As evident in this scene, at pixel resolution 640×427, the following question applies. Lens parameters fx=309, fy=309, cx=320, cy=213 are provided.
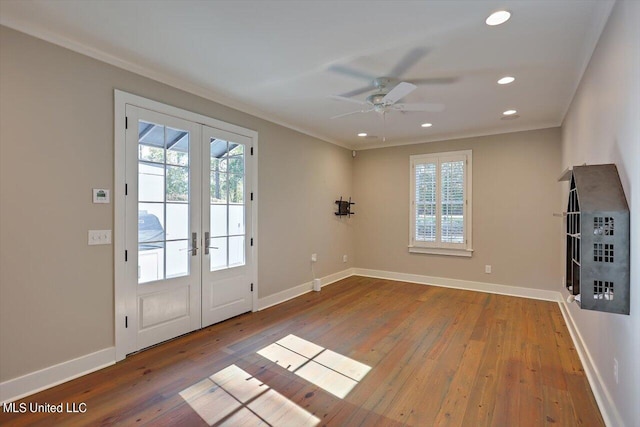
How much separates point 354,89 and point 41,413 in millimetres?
3837

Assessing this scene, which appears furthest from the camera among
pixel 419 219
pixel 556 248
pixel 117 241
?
pixel 419 219

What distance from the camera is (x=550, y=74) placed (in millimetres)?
3061

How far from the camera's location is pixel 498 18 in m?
2.18

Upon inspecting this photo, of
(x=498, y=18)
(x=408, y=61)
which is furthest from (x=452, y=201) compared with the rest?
(x=498, y=18)

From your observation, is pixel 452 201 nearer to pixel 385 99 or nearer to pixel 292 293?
pixel 385 99

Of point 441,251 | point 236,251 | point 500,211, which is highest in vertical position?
point 500,211

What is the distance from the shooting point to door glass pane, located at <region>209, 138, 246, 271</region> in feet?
12.1

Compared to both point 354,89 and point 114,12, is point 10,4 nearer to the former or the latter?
point 114,12

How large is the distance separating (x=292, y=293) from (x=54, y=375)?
297 centimetres

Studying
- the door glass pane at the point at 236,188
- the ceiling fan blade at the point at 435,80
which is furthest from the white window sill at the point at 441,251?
the door glass pane at the point at 236,188

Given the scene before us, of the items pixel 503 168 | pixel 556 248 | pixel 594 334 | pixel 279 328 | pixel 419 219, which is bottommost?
pixel 279 328

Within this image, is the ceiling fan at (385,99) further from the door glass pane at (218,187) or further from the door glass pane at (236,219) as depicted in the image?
the door glass pane at (236,219)

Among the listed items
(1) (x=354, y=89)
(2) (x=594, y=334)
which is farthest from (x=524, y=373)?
(1) (x=354, y=89)

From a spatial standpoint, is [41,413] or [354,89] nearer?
[41,413]
